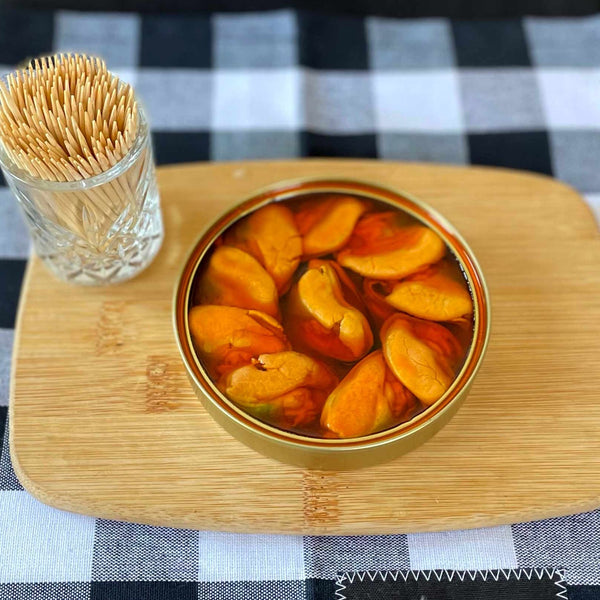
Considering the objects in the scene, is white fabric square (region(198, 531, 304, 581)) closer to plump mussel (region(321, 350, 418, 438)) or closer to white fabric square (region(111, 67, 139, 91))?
plump mussel (region(321, 350, 418, 438))

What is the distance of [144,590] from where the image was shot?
67cm

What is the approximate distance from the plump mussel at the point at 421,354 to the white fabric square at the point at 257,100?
0.42 meters

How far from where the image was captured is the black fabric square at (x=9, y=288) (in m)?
0.85

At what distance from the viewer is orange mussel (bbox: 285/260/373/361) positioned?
67 centimetres

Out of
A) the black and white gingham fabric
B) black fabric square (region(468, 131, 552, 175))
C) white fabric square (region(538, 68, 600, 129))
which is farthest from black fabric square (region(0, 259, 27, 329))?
white fabric square (region(538, 68, 600, 129))

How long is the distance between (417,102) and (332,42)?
151 mm

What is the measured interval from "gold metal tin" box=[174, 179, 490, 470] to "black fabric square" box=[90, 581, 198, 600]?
13 cm

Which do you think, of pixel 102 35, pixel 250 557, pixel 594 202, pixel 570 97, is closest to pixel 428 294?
pixel 250 557

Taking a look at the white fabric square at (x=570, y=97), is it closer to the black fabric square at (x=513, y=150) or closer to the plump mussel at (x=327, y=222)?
the black fabric square at (x=513, y=150)

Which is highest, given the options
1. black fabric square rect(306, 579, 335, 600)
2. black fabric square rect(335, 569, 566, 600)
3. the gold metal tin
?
the gold metal tin

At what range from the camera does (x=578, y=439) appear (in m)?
0.69

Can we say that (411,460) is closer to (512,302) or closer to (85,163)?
(512,302)

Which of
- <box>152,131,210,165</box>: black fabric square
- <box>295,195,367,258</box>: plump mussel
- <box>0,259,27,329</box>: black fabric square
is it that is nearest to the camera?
<box>295,195,367,258</box>: plump mussel

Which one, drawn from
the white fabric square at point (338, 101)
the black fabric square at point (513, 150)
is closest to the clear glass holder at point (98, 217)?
the white fabric square at point (338, 101)
